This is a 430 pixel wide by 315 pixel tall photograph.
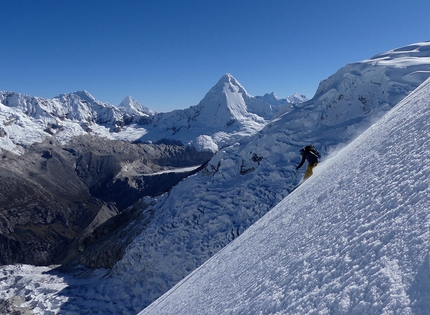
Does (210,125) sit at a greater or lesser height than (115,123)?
lesser

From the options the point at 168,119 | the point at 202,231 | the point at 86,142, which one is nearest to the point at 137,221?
the point at 202,231

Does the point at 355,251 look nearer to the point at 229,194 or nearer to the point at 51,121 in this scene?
the point at 229,194

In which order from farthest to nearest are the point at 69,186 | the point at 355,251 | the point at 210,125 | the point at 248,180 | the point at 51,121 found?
1. the point at 210,125
2. the point at 51,121
3. the point at 69,186
4. the point at 248,180
5. the point at 355,251

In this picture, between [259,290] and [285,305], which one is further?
[259,290]

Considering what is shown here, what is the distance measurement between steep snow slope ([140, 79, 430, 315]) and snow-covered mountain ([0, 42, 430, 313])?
12748 mm

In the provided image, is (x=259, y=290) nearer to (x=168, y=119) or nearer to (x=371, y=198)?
(x=371, y=198)

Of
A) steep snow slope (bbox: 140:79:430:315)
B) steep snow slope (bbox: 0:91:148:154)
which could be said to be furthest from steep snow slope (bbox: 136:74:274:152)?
steep snow slope (bbox: 140:79:430:315)

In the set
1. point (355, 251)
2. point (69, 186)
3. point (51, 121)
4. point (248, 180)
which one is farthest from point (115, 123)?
point (355, 251)

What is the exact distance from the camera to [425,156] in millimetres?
3607

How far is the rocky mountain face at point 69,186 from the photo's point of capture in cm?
7871

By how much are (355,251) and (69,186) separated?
13306 cm

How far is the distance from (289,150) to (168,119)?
6984 inches

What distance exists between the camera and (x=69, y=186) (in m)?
122

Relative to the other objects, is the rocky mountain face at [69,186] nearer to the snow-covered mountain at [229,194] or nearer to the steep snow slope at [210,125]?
the steep snow slope at [210,125]
